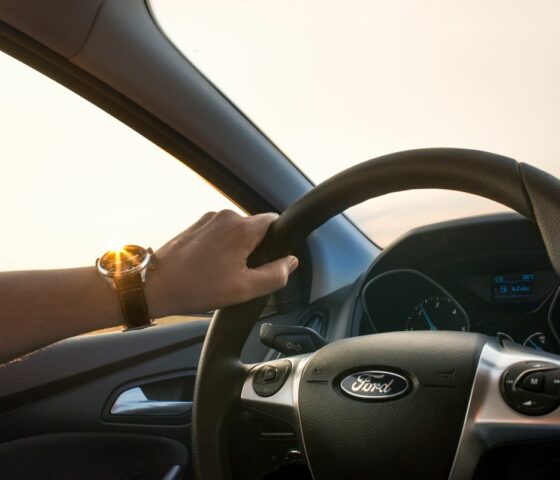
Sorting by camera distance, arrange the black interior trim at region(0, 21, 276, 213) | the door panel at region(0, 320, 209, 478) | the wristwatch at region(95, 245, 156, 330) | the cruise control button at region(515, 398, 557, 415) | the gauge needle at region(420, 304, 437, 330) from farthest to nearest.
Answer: the gauge needle at region(420, 304, 437, 330)
the door panel at region(0, 320, 209, 478)
the black interior trim at region(0, 21, 276, 213)
the wristwatch at region(95, 245, 156, 330)
the cruise control button at region(515, 398, 557, 415)

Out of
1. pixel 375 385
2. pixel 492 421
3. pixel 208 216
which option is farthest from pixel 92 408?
pixel 492 421

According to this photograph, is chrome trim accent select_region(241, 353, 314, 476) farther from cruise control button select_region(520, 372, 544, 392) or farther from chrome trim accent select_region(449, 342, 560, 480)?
cruise control button select_region(520, 372, 544, 392)

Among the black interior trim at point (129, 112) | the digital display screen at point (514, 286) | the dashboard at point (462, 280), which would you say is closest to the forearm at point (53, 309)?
the black interior trim at point (129, 112)

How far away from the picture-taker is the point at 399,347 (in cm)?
119

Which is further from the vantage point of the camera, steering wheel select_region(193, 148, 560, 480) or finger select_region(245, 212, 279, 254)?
finger select_region(245, 212, 279, 254)

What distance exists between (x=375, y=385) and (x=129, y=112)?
4.21 ft

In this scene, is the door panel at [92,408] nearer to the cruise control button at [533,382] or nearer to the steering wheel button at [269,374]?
the steering wheel button at [269,374]

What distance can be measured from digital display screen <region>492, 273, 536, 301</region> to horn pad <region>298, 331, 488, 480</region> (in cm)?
107

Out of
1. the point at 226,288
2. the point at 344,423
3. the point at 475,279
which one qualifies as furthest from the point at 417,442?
the point at 475,279

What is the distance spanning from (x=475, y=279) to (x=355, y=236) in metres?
0.49

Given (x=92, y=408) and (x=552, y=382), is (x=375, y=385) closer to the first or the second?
(x=552, y=382)

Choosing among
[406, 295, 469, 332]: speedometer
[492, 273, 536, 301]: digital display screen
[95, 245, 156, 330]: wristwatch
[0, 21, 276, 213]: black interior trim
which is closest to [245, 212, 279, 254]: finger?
[95, 245, 156, 330]: wristwatch

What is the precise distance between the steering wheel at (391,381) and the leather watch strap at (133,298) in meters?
0.13

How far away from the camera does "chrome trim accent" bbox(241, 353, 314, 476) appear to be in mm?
1204
